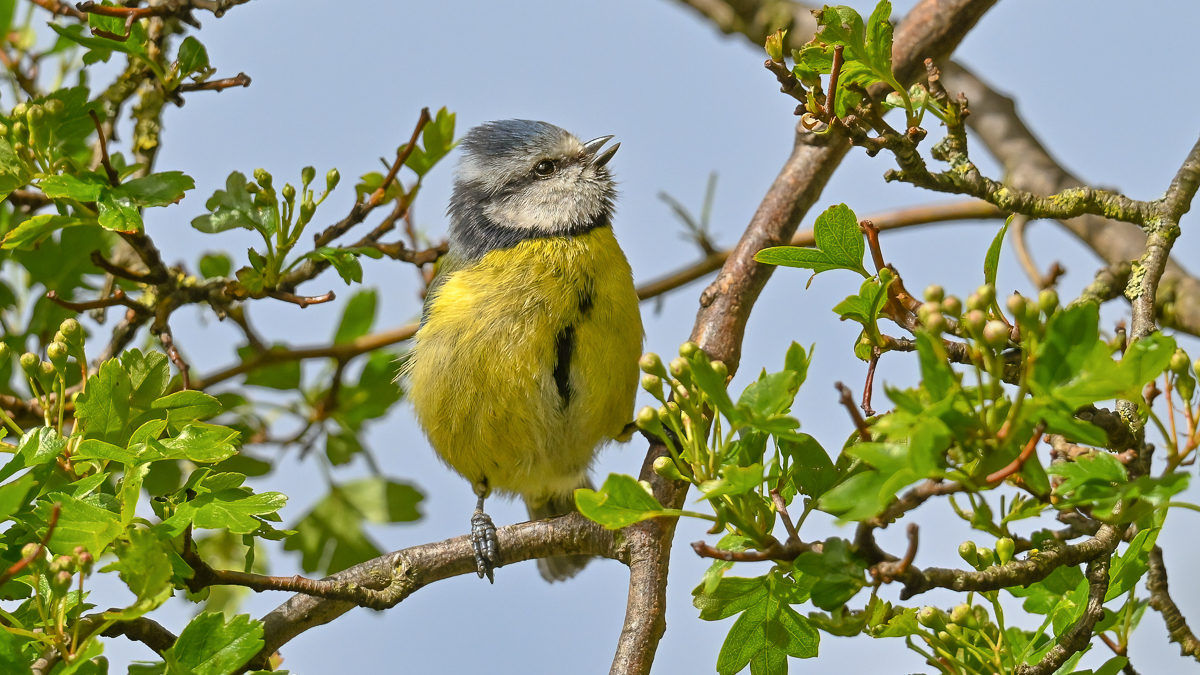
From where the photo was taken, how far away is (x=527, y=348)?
296 centimetres

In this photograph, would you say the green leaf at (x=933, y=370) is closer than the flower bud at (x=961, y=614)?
Yes

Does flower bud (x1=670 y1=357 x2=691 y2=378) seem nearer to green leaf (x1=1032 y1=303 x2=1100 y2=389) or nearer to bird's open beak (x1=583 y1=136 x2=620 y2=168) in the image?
green leaf (x1=1032 y1=303 x2=1100 y2=389)

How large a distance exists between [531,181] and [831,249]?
2.30 m

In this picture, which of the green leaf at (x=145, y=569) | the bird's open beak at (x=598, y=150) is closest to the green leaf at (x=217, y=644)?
the green leaf at (x=145, y=569)

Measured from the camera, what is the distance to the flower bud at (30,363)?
1.67m

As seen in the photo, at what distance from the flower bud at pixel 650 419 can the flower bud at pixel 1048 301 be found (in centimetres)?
53

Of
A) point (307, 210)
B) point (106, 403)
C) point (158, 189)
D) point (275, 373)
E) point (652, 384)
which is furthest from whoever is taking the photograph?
point (275, 373)

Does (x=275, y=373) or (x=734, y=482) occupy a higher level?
(x=275, y=373)

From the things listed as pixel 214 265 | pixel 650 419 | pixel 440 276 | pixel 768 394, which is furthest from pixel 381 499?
pixel 768 394

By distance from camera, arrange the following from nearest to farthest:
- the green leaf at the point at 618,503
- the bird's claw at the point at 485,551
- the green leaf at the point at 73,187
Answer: the green leaf at the point at 618,503 → the green leaf at the point at 73,187 → the bird's claw at the point at 485,551

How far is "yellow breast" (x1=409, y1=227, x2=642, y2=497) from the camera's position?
2.98 m

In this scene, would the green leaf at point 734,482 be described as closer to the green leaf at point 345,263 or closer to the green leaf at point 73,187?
the green leaf at point 345,263

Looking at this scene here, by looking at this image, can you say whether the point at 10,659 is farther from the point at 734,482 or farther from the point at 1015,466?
the point at 1015,466

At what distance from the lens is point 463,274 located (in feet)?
10.7
